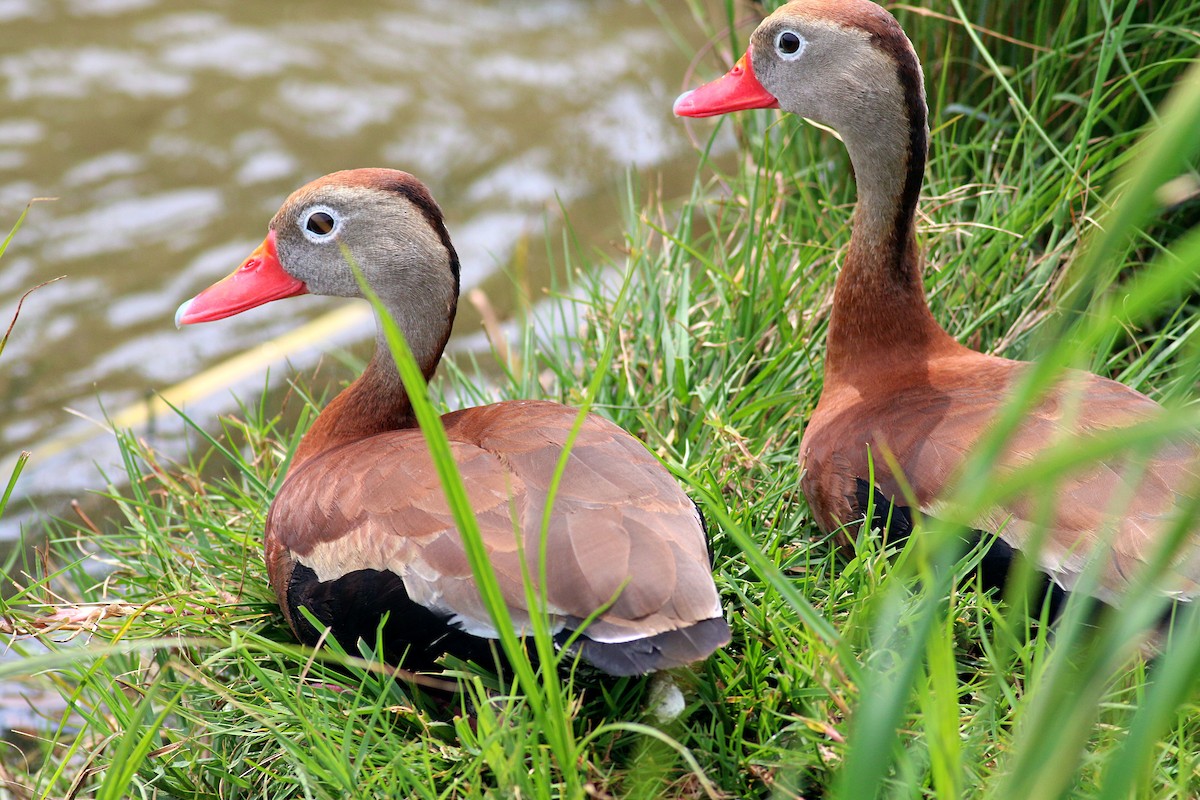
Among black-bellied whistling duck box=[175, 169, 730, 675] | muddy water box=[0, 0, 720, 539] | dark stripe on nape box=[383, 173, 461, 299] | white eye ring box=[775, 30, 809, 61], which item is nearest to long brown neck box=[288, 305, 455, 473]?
black-bellied whistling duck box=[175, 169, 730, 675]

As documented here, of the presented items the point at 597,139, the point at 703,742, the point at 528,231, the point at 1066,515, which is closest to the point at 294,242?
the point at 703,742

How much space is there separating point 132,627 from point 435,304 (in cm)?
94

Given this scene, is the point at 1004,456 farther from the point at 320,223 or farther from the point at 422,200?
the point at 320,223

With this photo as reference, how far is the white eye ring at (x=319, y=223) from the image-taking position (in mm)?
2662

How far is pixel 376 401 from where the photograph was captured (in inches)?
109

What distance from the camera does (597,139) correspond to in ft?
17.0

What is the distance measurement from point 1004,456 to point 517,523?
1005mm

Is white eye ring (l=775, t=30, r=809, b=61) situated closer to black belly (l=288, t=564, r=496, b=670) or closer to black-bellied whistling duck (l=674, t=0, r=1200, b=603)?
black-bellied whistling duck (l=674, t=0, r=1200, b=603)

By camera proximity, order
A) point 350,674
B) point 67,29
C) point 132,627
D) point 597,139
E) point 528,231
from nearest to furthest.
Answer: point 350,674 → point 132,627 → point 528,231 → point 597,139 → point 67,29

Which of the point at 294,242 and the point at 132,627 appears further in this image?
the point at 294,242

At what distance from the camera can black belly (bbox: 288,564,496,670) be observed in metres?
2.08

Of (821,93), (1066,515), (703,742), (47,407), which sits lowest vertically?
(47,407)

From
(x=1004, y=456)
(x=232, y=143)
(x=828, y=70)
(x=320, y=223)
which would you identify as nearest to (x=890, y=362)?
(x=1004, y=456)

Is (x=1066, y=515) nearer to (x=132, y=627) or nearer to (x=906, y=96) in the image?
(x=906, y=96)
